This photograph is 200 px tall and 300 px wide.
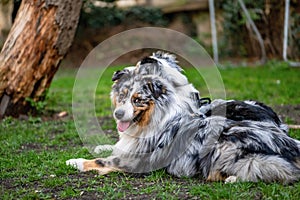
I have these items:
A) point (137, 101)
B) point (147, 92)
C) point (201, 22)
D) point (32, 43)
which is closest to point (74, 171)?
point (137, 101)

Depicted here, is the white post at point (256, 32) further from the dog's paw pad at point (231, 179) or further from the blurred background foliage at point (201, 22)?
the dog's paw pad at point (231, 179)

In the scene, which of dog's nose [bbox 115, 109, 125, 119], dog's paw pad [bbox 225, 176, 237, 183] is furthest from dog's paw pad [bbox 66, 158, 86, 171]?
dog's paw pad [bbox 225, 176, 237, 183]

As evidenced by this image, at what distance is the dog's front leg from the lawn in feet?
0.25

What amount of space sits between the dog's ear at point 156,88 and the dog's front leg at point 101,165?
0.72 m

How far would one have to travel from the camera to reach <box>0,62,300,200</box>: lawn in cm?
380

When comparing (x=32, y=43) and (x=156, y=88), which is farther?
(x=32, y=43)

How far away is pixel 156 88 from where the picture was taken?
4273 mm

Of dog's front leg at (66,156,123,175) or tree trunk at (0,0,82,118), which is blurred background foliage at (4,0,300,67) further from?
dog's front leg at (66,156,123,175)

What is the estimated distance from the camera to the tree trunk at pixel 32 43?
21.7ft

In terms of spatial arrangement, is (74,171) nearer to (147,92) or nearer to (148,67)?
(147,92)

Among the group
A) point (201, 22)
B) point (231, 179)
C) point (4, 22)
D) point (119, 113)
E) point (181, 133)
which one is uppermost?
point (4, 22)

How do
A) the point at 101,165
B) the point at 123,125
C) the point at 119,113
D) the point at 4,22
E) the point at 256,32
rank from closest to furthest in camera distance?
the point at 119,113 < the point at 123,125 < the point at 101,165 < the point at 256,32 < the point at 4,22

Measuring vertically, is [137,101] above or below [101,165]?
above

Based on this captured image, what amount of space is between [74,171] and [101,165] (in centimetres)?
26
